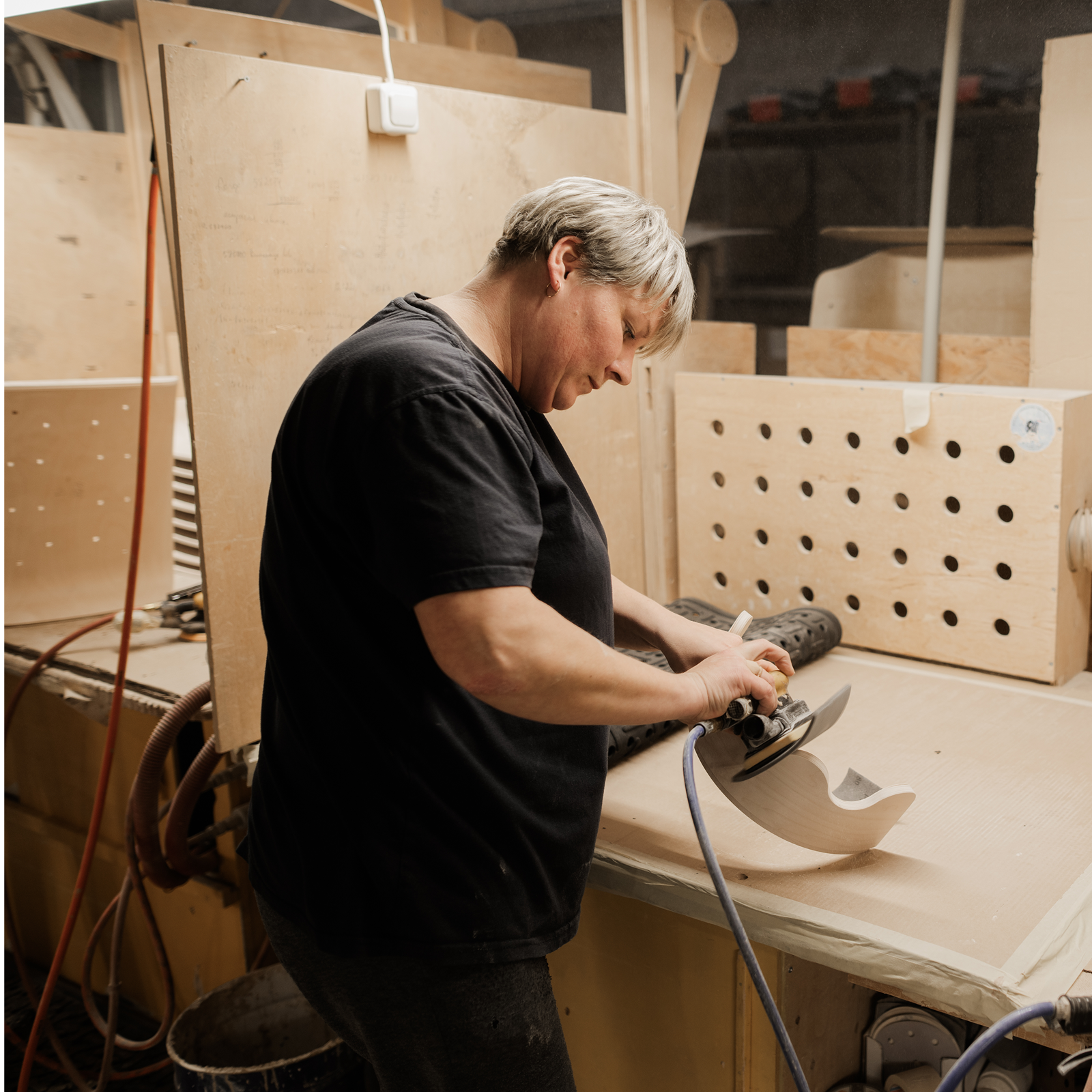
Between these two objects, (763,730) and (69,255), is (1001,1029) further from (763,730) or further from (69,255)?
(69,255)

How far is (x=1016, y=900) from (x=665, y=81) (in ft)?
4.69

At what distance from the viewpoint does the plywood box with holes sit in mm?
1511

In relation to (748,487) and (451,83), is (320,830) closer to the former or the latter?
(748,487)

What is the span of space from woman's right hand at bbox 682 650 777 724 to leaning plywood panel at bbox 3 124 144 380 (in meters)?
2.04

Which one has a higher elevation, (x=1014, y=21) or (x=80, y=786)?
(x=1014, y=21)

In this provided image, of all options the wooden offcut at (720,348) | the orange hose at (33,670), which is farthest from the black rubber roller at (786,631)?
the orange hose at (33,670)

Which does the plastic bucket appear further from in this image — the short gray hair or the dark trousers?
the short gray hair

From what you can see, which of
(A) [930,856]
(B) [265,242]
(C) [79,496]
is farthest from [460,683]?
(C) [79,496]

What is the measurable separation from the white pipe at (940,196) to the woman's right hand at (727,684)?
0.90 m

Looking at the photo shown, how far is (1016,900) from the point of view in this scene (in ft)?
3.32

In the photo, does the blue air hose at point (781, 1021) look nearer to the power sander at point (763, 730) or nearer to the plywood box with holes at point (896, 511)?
the power sander at point (763, 730)

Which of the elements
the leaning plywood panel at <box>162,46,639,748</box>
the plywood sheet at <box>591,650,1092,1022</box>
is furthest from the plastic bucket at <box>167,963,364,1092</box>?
the plywood sheet at <box>591,650,1092,1022</box>

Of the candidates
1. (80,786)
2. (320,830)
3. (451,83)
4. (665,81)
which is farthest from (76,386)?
(320,830)

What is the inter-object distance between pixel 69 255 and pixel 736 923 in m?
2.25
